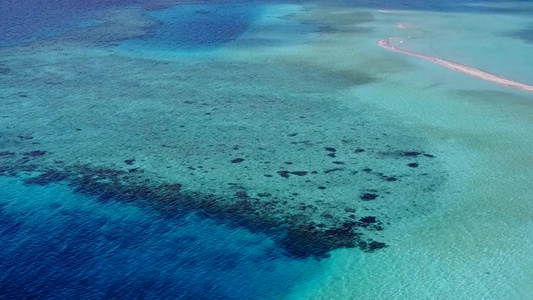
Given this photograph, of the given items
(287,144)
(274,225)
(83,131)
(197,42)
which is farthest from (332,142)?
(197,42)

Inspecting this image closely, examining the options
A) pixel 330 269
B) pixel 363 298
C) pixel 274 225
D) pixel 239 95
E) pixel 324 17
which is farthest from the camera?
pixel 324 17

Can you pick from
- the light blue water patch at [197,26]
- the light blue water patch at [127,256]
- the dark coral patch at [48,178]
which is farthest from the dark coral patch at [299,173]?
the light blue water patch at [197,26]

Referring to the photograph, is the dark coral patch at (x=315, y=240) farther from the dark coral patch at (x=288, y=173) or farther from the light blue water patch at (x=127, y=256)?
the dark coral patch at (x=288, y=173)

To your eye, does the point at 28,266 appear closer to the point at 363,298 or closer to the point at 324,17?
the point at 363,298

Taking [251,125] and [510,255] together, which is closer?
[510,255]

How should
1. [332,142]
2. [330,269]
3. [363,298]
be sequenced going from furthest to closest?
[332,142] → [330,269] → [363,298]

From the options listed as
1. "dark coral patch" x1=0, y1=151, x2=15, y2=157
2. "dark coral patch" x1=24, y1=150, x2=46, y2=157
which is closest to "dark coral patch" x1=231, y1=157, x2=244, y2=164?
"dark coral patch" x1=24, y1=150, x2=46, y2=157
